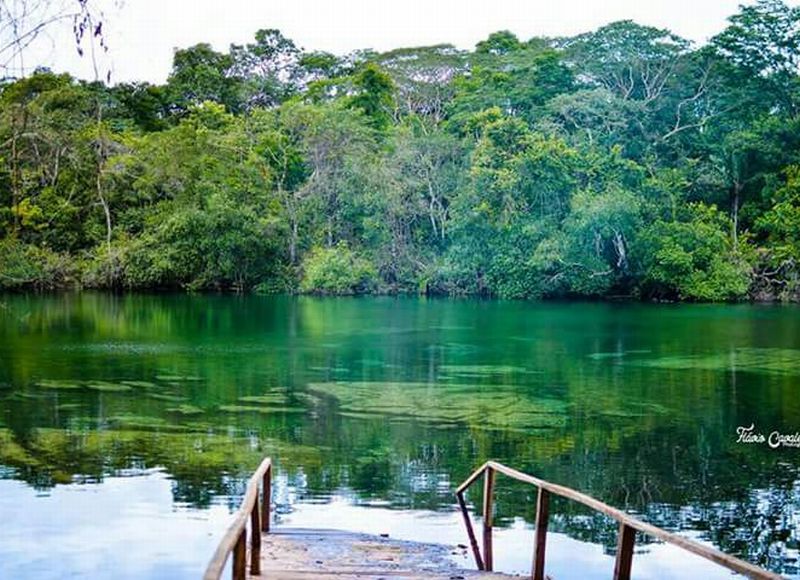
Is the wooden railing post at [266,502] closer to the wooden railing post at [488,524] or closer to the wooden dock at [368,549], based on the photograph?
the wooden dock at [368,549]

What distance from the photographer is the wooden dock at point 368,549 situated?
477cm

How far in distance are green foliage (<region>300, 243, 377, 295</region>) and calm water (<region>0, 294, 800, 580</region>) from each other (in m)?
16.2

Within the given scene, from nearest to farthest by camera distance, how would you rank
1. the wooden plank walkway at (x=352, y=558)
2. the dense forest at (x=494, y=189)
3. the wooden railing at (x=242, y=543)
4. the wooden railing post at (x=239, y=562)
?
the wooden railing at (x=242, y=543) < the wooden railing post at (x=239, y=562) < the wooden plank walkway at (x=352, y=558) < the dense forest at (x=494, y=189)

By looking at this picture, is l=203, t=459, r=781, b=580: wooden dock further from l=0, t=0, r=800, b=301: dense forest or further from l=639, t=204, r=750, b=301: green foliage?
l=639, t=204, r=750, b=301: green foliage

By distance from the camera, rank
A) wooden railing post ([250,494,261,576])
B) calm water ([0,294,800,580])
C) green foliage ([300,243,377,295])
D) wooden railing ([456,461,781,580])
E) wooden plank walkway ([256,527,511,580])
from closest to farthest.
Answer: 1. wooden railing ([456,461,781,580])
2. wooden railing post ([250,494,261,576])
3. wooden plank walkway ([256,527,511,580])
4. calm water ([0,294,800,580])
5. green foliage ([300,243,377,295])

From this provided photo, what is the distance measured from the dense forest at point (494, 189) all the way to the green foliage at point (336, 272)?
0.32 feet

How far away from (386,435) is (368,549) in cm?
732

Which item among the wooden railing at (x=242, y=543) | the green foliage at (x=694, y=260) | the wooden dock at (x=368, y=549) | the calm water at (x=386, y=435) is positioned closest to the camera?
the wooden railing at (x=242, y=543)

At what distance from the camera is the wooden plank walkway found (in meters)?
5.94

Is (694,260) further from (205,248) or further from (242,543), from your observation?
(242,543)

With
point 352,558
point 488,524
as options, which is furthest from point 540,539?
point 488,524

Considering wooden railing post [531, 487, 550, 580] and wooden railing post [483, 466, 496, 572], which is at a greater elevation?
wooden railing post [531, 487, 550, 580]

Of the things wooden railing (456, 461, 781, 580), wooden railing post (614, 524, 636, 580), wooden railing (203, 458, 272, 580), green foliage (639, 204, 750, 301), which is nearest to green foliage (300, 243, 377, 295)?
green foliage (639, 204, 750, 301)

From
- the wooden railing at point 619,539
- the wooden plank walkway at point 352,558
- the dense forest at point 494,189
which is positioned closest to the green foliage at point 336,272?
the dense forest at point 494,189
